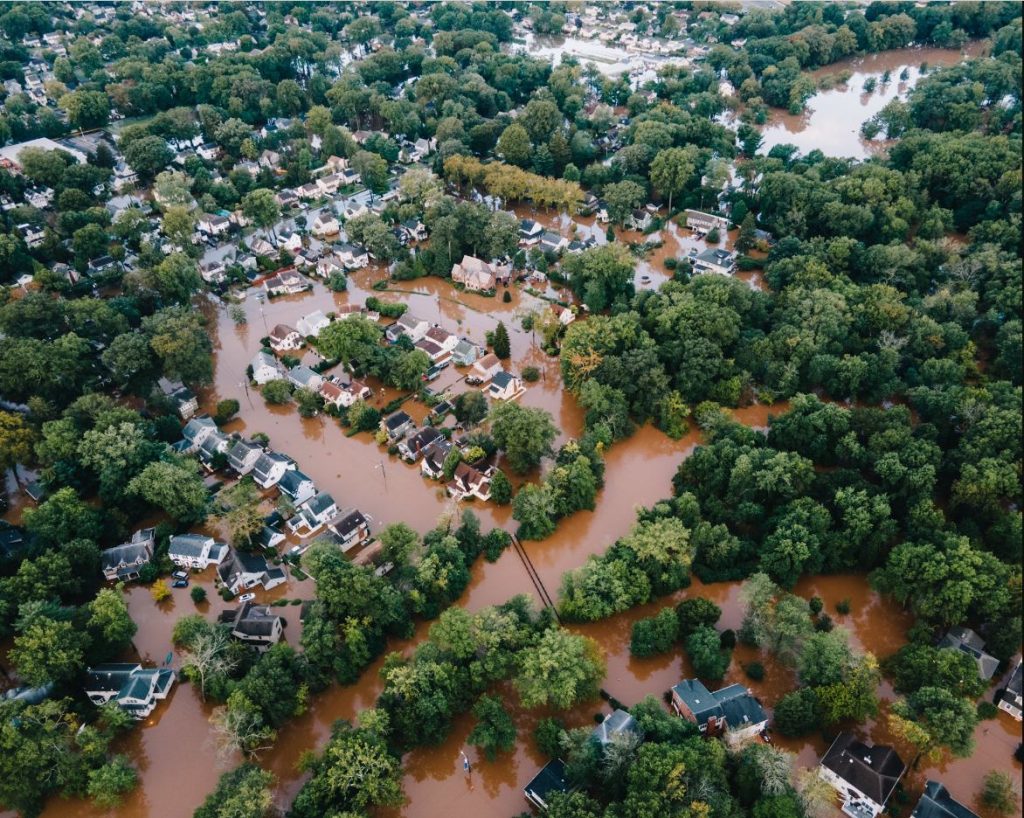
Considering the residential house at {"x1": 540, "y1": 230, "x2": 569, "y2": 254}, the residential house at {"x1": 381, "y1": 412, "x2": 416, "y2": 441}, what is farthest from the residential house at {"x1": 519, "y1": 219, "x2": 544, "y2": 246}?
the residential house at {"x1": 381, "y1": 412, "x2": 416, "y2": 441}

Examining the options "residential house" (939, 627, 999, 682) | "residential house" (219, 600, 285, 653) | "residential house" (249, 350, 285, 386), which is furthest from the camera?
"residential house" (249, 350, 285, 386)

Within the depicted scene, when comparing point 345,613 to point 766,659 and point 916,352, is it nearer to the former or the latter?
point 766,659

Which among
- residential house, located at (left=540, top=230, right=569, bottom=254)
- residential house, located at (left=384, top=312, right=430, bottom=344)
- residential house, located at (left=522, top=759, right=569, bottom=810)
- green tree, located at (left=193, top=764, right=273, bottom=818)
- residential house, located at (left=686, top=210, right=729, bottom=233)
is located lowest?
residential house, located at (left=522, top=759, right=569, bottom=810)

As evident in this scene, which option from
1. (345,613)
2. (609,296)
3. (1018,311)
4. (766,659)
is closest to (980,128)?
(1018,311)

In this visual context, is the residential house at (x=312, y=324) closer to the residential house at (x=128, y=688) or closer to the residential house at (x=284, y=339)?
the residential house at (x=284, y=339)

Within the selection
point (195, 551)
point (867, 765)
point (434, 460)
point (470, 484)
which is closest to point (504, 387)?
point (434, 460)

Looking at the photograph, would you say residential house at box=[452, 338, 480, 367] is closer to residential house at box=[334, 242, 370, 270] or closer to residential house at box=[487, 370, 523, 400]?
residential house at box=[487, 370, 523, 400]

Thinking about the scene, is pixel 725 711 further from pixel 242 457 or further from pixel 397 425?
pixel 242 457
